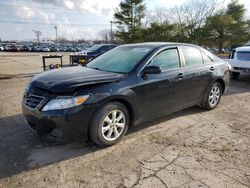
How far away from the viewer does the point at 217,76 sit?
5.24 m

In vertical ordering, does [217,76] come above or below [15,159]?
above

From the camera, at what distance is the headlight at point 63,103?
9.82 ft

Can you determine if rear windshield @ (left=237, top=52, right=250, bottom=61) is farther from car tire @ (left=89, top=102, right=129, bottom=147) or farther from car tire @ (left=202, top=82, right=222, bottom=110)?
car tire @ (left=89, top=102, right=129, bottom=147)

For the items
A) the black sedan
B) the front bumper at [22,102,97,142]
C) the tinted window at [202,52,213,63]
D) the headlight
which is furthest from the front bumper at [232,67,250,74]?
the headlight

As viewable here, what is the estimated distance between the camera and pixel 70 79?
129 inches

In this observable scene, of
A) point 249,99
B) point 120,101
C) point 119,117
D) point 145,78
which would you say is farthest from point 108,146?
point 249,99

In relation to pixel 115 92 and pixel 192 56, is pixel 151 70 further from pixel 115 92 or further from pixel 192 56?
pixel 192 56

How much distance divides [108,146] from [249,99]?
4849 mm

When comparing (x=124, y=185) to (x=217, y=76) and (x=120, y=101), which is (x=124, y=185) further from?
(x=217, y=76)

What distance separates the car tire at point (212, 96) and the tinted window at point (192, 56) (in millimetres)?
741

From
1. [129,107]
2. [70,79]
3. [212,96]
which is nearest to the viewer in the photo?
[70,79]

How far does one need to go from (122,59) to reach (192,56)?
5.31 ft

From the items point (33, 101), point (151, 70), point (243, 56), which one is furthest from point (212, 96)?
point (243, 56)

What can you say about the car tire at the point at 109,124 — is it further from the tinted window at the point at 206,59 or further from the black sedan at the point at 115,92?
the tinted window at the point at 206,59
